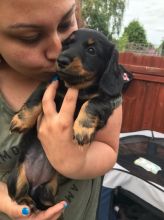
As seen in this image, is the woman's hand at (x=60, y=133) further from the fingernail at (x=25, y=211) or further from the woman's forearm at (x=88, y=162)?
the fingernail at (x=25, y=211)

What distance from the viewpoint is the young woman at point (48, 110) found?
104 cm

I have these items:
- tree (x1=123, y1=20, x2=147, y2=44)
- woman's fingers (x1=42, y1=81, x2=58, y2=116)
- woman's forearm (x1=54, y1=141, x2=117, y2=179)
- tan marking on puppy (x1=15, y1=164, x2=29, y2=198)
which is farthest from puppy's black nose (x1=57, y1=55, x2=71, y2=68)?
tree (x1=123, y1=20, x2=147, y2=44)

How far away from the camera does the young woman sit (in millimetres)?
1038

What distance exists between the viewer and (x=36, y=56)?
1106 mm

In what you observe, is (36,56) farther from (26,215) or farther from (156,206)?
(156,206)

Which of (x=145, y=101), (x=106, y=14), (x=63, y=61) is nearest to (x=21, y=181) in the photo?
→ (x=63, y=61)

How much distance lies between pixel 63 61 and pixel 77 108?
0.21 meters

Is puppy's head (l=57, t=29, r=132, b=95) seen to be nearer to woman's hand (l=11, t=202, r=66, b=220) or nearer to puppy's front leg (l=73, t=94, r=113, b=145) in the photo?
puppy's front leg (l=73, t=94, r=113, b=145)

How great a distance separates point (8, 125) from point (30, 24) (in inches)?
14.4

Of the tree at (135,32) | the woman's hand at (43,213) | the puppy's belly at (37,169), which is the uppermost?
the puppy's belly at (37,169)

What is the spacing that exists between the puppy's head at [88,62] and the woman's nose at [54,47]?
0.02m

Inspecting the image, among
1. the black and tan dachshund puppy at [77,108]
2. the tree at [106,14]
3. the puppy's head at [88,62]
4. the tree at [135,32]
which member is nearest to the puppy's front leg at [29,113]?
the black and tan dachshund puppy at [77,108]

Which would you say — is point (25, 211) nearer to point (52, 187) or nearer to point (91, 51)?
point (52, 187)

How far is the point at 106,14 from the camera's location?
32594 millimetres
